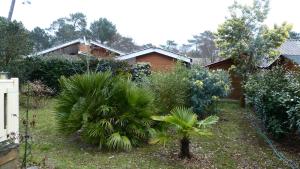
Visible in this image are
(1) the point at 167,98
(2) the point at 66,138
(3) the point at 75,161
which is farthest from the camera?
(1) the point at 167,98

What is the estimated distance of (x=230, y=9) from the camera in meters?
16.5

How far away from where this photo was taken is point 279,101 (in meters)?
8.07

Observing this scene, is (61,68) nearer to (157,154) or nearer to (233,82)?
(233,82)

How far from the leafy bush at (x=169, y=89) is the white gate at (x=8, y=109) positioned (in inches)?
245

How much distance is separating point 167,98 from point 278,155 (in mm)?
4162

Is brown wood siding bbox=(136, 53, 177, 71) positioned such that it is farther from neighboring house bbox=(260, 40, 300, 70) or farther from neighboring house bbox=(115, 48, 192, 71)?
neighboring house bbox=(260, 40, 300, 70)

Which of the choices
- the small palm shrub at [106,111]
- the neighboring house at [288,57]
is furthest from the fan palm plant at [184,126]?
the neighboring house at [288,57]

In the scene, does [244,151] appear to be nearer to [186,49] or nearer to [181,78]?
[181,78]

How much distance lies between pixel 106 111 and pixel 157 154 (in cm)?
151

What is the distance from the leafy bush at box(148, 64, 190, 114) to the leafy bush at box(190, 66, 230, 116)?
0.34 m

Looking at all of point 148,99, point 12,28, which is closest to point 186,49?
point 12,28

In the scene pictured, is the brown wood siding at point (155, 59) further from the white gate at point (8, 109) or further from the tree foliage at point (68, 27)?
the tree foliage at point (68, 27)

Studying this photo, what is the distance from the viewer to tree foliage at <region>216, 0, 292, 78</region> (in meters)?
15.6

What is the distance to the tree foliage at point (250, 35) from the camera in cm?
1560
